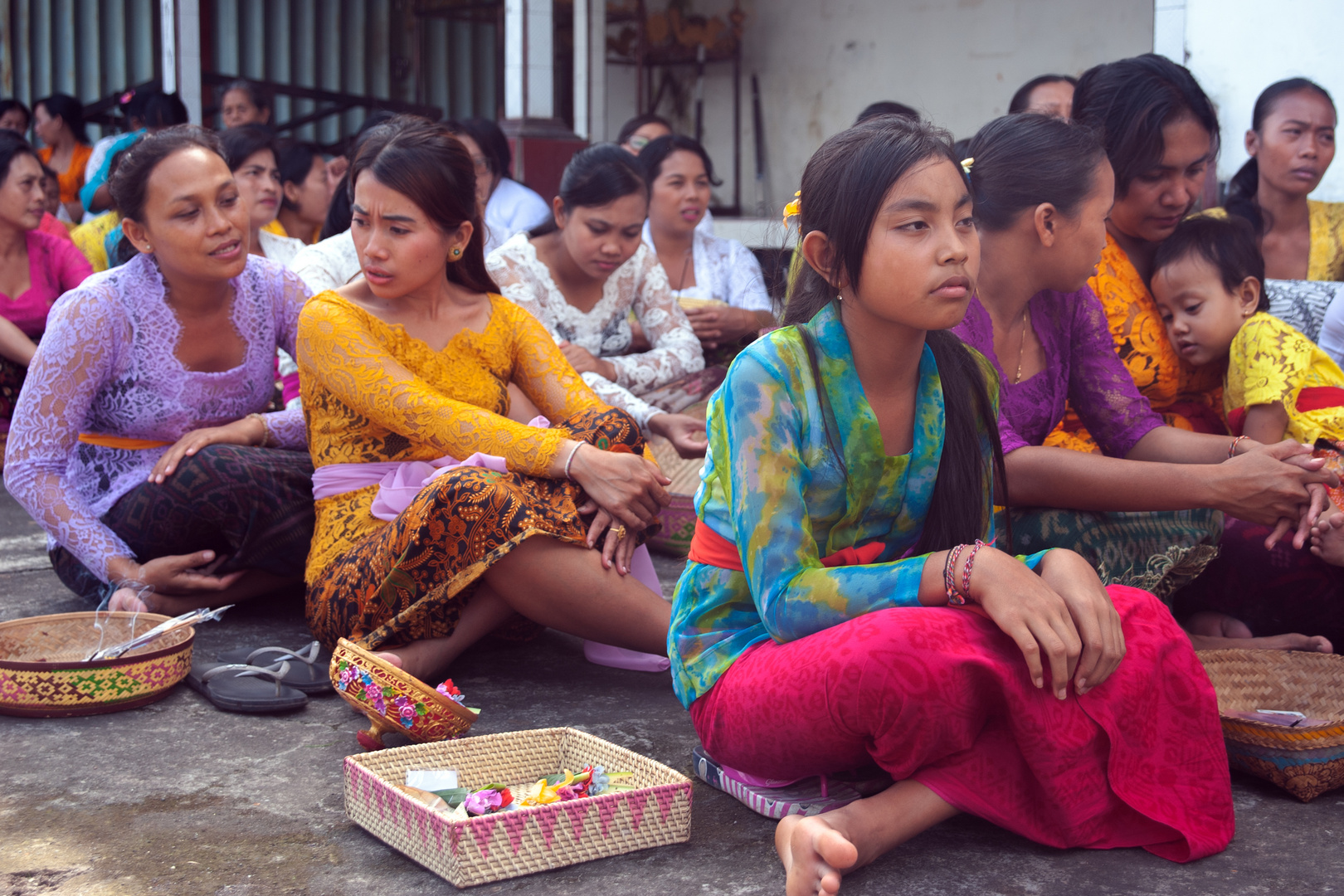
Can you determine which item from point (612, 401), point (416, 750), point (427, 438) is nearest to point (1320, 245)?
point (612, 401)

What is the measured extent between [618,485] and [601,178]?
A: 5.66 feet

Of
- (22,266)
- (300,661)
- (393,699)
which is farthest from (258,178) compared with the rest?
(393,699)

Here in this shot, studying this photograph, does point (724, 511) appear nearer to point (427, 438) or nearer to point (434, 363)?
point (427, 438)

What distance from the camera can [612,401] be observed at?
13.6 feet

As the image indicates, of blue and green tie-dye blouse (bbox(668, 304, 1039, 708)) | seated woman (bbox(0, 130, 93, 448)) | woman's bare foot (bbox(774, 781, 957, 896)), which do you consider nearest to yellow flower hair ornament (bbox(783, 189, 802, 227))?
blue and green tie-dye blouse (bbox(668, 304, 1039, 708))

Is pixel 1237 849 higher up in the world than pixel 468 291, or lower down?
lower down

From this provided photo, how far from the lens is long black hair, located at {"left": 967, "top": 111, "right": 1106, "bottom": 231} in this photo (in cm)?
251

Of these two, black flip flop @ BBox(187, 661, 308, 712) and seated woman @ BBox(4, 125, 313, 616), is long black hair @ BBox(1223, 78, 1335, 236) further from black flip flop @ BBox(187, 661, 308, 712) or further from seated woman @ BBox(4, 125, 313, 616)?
black flip flop @ BBox(187, 661, 308, 712)

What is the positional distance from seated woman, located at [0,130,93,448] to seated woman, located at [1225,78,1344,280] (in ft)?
15.5

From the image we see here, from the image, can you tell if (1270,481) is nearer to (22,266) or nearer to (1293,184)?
A: (1293,184)

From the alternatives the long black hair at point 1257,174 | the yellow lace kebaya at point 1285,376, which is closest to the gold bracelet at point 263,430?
the yellow lace kebaya at point 1285,376

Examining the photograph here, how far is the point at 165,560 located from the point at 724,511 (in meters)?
1.75

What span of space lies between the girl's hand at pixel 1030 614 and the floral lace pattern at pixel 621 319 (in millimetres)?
2406

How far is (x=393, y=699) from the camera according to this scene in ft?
7.25
